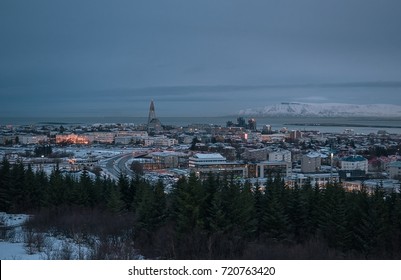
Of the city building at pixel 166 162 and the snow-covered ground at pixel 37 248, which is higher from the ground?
the snow-covered ground at pixel 37 248

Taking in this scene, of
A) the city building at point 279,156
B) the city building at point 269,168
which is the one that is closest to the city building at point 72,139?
the city building at point 279,156

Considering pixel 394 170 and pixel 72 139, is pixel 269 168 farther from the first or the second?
pixel 72 139

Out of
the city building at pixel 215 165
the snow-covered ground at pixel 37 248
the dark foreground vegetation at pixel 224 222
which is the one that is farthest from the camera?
the city building at pixel 215 165

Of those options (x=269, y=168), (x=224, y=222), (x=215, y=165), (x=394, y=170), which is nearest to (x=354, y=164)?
(x=394, y=170)

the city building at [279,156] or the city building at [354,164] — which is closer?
the city building at [354,164]

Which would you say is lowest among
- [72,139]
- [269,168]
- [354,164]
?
[72,139]

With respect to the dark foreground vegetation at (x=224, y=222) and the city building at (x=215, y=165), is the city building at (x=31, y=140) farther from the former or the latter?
the dark foreground vegetation at (x=224, y=222)

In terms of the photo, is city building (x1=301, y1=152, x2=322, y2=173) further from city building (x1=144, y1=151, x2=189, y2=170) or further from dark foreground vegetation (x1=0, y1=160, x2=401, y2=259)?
dark foreground vegetation (x1=0, y1=160, x2=401, y2=259)

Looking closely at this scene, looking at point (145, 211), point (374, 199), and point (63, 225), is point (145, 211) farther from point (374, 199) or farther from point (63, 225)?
point (374, 199)
